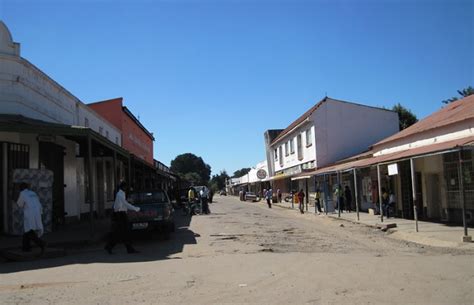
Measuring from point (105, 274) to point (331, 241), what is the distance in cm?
793

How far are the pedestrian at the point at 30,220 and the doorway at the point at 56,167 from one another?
614cm

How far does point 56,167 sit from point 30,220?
835 cm

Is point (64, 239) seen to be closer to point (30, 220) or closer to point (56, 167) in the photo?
point (30, 220)

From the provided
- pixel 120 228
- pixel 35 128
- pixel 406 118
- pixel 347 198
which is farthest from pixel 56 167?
pixel 406 118

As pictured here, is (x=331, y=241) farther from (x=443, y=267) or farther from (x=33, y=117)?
(x=33, y=117)

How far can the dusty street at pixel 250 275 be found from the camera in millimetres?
7617

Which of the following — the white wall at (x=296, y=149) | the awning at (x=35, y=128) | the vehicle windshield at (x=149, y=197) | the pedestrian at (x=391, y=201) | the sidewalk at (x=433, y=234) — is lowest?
the sidewalk at (x=433, y=234)

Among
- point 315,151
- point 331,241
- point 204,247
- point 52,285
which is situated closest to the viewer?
point 52,285

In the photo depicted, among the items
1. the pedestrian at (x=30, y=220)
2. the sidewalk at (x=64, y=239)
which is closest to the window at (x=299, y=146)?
the sidewalk at (x=64, y=239)

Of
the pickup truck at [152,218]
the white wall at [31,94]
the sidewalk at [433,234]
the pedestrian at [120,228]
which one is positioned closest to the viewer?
the pedestrian at [120,228]

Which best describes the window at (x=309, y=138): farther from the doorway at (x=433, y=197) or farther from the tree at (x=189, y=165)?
the tree at (x=189, y=165)

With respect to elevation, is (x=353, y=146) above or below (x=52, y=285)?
above

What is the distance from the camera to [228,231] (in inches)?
746

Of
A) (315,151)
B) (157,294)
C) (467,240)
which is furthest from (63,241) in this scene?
(315,151)
